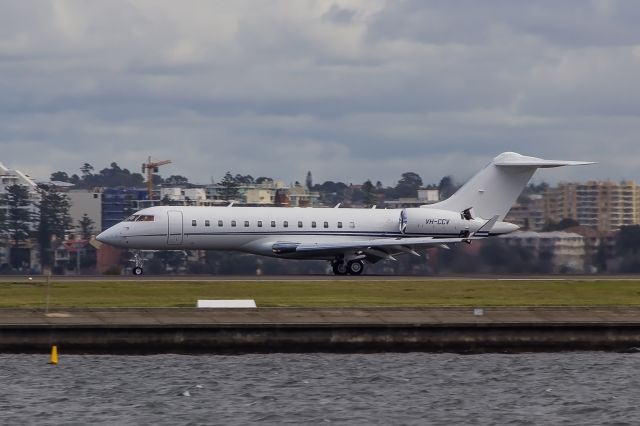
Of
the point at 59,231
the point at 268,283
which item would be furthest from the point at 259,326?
the point at 59,231

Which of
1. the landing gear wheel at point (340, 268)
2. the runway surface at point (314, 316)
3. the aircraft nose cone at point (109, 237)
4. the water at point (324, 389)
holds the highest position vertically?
the aircraft nose cone at point (109, 237)

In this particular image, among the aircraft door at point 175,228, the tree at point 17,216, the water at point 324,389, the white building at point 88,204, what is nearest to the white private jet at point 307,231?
the aircraft door at point 175,228

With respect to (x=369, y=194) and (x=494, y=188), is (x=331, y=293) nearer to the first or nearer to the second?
(x=494, y=188)

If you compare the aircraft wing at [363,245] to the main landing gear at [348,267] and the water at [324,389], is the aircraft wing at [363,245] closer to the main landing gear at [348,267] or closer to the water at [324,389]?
the main landing gear at [348,267]

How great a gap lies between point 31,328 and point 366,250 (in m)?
31.6

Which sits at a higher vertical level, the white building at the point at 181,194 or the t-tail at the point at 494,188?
the white building at the point at 181,194

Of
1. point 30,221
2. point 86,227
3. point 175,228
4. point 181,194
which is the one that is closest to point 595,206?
point 175,228

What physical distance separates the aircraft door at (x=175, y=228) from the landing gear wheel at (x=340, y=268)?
26.1ft

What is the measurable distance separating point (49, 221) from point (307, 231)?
52283mm

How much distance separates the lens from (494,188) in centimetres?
8062

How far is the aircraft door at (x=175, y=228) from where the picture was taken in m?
73.8

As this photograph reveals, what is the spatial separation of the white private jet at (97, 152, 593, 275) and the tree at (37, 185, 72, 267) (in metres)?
31.8

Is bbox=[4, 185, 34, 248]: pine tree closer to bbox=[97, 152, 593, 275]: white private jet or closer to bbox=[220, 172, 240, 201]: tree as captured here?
bbox=[220, 172, 240, 201]: tree

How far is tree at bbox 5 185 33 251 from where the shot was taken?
415 ft
